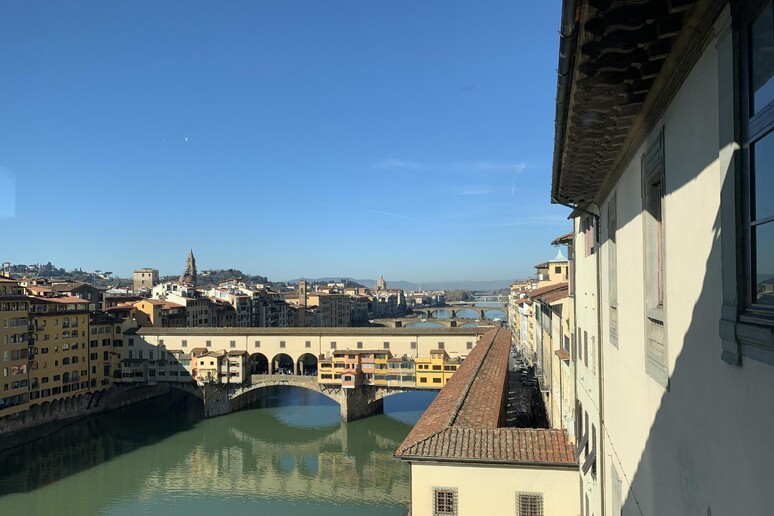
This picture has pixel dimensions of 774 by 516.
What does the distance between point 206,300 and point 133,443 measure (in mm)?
27603

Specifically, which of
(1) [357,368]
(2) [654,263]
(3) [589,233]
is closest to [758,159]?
(2) [654,263]

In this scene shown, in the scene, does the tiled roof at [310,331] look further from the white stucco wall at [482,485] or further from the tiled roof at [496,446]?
the white stucco wall at [482,485]

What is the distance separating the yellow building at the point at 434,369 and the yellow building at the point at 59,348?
2316 centimetres

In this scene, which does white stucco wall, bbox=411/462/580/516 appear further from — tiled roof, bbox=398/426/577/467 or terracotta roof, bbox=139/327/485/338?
terracotta roof, bbox=139/327/485/338

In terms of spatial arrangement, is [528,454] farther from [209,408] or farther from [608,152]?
[209,408]

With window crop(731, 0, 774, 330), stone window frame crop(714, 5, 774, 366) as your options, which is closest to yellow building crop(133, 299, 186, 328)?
stone window frame crop(714, 5, 774, 366)

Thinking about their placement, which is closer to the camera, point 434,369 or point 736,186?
point 736,186

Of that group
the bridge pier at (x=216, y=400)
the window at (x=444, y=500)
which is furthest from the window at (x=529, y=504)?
the bridge pier at (x=216, y=400)

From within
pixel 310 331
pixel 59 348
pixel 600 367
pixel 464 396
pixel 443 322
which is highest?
pixel 600 367

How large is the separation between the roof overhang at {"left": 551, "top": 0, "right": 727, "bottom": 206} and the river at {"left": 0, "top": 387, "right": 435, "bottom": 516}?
20.9 m

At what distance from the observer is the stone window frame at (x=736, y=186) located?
198 cm

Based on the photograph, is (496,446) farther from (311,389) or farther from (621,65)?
(311,389)

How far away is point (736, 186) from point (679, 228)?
87cm

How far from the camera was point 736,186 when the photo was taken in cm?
205
